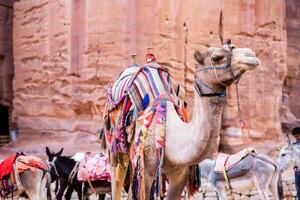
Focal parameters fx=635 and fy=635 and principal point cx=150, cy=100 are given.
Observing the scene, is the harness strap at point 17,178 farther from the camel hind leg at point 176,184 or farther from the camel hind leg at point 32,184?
the camel hind leg at point 176,184

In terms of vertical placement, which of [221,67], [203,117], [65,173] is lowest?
[65,173]

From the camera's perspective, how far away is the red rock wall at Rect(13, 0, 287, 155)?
15.2m

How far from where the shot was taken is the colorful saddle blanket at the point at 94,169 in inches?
395

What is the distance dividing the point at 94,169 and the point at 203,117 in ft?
17.0

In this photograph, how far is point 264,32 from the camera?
18.2m

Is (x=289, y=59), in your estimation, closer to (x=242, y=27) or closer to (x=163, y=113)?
(x=242, y=27)

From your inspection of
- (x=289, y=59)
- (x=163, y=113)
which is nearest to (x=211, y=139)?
(x=163, y=113)

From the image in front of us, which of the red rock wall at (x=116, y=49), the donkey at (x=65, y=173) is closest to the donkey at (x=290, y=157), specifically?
the donkey at (x=65, y=173)

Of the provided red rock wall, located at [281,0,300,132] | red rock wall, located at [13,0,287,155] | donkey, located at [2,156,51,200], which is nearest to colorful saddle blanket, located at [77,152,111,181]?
donkey, located at [2,156,51,200]

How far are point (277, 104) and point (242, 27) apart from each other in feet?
8.19

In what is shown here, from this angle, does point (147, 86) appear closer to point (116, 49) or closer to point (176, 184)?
point (176, 184)

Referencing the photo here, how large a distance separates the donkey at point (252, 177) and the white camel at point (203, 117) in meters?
4.70

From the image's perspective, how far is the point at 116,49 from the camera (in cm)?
1509

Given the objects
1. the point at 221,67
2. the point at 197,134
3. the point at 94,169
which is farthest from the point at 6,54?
the point at 221,67
